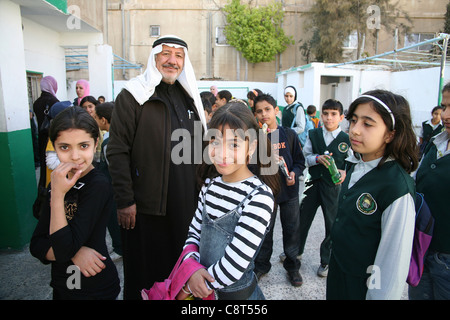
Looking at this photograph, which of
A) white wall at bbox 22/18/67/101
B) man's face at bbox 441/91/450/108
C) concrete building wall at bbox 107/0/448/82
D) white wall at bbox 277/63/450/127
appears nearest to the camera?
man's face at bbox 441/91/450/108

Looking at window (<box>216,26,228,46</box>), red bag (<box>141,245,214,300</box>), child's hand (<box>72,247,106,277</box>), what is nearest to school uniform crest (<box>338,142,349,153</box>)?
red bag (<box>141,245,214,300</box>)

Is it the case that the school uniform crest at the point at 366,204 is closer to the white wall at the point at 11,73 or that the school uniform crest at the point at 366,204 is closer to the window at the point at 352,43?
the white wall at the point at 11,73

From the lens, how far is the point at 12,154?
3.35 metres

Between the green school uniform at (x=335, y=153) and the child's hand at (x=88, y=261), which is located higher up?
the green school uniform at (x=335, y=153)

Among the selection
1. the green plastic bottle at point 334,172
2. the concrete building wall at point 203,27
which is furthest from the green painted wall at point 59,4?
the concrete building wall at point 203,27

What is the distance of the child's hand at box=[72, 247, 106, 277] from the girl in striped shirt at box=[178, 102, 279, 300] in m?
0.51

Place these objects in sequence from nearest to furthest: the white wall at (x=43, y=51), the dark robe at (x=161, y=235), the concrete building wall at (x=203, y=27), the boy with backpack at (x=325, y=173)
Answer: the dark robe at (x=161, y=235)
the boy with backpack at (x=325, y=173)
the white wall at (x=43, y=51)
the concrete building wall at (x=203, y=27)

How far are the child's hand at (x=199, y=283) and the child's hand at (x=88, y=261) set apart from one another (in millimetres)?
581

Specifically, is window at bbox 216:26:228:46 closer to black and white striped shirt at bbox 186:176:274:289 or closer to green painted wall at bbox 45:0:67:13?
green painted wall at bbox 45:0:67:13

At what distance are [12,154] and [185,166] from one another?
86.1 inches

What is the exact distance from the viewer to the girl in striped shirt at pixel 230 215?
135 cm

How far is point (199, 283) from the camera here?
1.34 m

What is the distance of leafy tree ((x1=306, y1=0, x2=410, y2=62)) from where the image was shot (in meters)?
16.7
